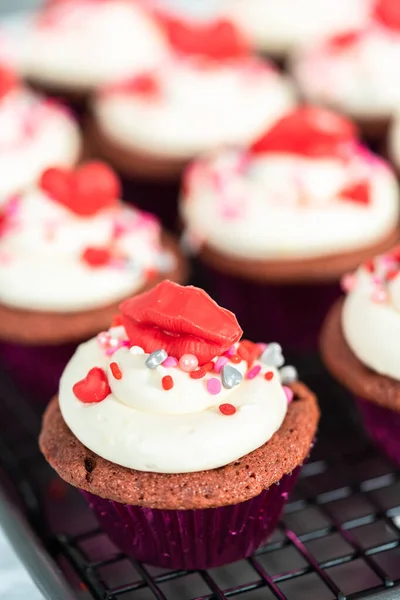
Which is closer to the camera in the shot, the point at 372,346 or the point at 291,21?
the point at 372,346

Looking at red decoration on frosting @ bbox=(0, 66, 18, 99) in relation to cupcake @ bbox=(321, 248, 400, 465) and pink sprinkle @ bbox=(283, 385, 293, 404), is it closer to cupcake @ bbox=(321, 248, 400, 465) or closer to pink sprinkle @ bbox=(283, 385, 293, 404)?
cupcake @ bbox=(321, 248, 400, 465)

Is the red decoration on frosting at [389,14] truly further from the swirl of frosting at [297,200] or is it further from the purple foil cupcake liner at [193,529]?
the purple foil cupcake liner at [193,529]

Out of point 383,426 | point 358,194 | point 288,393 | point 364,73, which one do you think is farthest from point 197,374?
point 364,73

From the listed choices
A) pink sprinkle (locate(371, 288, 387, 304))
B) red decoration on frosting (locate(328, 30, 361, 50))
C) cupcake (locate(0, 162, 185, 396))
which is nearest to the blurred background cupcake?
red decoration on frosting (locate(328, 30, 361, 50))

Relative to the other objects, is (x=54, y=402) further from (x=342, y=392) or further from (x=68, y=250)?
(x=342, y=392)

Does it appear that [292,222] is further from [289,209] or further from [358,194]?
[358,194]

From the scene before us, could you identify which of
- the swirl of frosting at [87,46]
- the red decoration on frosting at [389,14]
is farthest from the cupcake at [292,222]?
the swirl of frosting at [87,46]

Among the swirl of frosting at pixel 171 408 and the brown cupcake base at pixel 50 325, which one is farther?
the brown cupcake base at pixel 50 325
